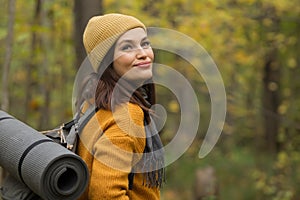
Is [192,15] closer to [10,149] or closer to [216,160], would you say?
[216,160]

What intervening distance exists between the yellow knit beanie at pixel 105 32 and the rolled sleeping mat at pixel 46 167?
477 millimetres

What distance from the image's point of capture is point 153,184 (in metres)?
2.82

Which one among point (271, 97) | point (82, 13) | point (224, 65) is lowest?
point (271, 97)

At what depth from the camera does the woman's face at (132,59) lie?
287cm

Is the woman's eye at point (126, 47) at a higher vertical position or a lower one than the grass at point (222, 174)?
higher

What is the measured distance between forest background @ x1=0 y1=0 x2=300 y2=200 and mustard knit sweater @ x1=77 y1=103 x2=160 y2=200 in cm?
338

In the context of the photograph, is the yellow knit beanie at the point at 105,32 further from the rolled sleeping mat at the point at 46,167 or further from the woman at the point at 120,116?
the rolled sleeping mat at the point at 46,167

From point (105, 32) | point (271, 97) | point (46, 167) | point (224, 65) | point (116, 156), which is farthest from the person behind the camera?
point (271, 97)

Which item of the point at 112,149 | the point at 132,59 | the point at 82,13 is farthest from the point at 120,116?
the point at 82,13

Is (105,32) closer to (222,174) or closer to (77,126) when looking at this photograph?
(77,126)

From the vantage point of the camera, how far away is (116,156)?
8.57ft

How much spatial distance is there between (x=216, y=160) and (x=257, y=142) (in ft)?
7.86

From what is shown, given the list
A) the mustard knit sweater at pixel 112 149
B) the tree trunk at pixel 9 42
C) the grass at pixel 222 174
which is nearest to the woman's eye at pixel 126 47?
the mustard knit sweater at pixel 112 149

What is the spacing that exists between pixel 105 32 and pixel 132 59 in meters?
0.18
